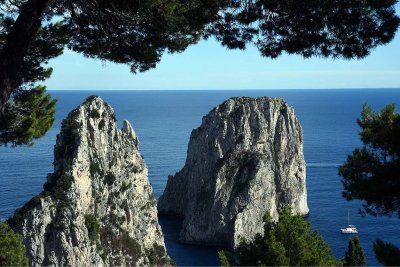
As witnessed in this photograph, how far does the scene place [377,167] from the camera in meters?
11.7

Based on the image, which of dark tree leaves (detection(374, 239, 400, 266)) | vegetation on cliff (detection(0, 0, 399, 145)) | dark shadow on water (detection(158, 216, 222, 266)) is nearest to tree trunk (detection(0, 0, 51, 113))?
vegetation on cliff (detection(0, 0, 399, 145))

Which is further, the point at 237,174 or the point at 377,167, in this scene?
the point at 237,174

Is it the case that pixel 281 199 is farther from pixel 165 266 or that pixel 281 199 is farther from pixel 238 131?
pixel 165 266

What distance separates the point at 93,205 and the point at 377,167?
43.3m

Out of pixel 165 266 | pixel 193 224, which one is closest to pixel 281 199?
pixel 193 224

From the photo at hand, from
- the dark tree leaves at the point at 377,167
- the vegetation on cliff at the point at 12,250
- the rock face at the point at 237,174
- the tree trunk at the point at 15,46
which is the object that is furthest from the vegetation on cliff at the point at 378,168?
the rock face at the point at 237,174

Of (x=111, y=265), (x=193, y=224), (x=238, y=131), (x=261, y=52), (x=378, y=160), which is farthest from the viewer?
(x=238, y=131)

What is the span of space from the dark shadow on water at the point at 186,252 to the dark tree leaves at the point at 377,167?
47724 mm

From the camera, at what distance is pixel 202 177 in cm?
8519

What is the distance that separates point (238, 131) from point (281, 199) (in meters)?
14.7

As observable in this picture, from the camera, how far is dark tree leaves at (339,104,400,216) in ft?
37.0

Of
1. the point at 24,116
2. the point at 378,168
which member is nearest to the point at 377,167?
the point at 378,168

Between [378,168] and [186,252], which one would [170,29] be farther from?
[186,252]

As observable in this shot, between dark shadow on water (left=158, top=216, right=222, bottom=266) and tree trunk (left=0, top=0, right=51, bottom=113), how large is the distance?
5035cm
